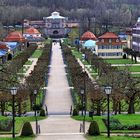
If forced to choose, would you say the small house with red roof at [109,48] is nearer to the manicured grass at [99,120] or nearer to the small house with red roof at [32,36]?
the small house with red roof at [32,36]

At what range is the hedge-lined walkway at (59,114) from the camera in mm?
22781

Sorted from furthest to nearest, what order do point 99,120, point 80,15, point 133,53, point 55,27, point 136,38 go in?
point 80,15 < point 55,27 < point 136,38 < point 133,53 < point 99,120

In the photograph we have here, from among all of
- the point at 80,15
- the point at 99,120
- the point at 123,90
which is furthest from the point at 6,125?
the point at 80,15

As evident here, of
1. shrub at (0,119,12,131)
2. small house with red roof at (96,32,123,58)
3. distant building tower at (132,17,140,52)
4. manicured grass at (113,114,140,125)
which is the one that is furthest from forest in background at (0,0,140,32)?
shrub at (0,119,12,131)

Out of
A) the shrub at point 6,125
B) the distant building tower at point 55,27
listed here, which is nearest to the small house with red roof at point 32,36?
the distant building tower at point 55,27

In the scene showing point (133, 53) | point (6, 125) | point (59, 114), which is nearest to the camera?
point (6, 125)

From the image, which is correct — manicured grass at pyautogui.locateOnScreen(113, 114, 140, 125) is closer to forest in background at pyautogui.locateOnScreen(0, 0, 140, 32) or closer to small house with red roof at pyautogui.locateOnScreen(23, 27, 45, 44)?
small house with red roof at pyautogui.locateOnScreen(23, 27, 45, 44)

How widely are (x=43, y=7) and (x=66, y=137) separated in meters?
179

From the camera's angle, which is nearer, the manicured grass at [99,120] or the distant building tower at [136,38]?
the manicured grass at [99,120]

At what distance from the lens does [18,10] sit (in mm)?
177750

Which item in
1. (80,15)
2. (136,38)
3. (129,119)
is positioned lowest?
(80,15)

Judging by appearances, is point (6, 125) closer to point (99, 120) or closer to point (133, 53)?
point (99, 120)

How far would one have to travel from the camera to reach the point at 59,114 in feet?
107

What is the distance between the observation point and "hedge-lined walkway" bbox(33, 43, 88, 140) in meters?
22.8
